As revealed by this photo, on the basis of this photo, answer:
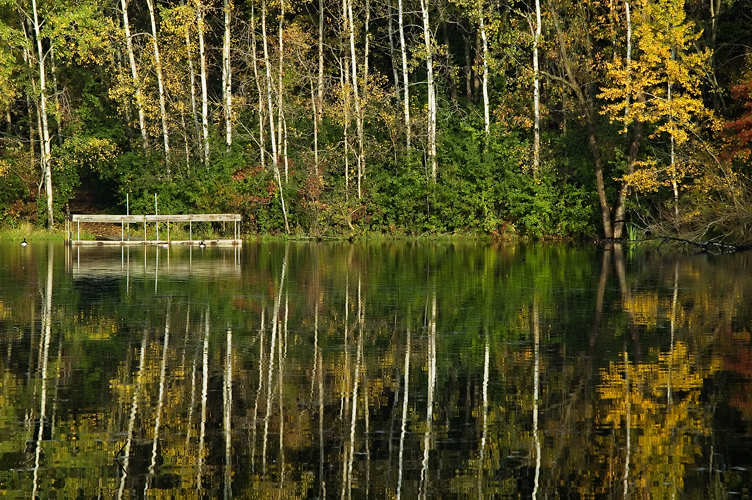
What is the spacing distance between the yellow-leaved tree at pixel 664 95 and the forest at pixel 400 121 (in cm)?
9

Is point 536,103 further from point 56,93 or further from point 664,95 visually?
point 56,93

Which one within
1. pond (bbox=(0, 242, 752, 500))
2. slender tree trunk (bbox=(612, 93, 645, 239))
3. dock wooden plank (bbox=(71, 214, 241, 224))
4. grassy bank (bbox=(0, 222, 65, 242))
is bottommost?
pond (bbox=(0, 242, 752, 500))

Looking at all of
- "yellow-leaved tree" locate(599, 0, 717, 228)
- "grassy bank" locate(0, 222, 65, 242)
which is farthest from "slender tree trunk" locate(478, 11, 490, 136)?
"grassy bank" locate(0, 222, 65, 242)

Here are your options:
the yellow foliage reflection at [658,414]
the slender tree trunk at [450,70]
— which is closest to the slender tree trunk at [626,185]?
the slender tree trunk at [450,70]

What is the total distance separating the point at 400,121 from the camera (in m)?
46.9

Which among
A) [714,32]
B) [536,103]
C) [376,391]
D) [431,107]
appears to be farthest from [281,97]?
[376,391]

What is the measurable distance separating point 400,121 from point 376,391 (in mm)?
36394

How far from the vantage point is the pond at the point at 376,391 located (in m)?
8.06

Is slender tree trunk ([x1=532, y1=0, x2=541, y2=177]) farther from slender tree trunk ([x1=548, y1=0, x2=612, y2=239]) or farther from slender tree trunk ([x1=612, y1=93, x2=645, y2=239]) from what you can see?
slender tree trunk ([x1=612, y1=93, x2=645, y2=239])

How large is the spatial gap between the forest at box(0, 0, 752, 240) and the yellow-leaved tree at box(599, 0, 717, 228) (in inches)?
3.4

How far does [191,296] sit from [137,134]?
3204cm

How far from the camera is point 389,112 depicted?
47.3 metres

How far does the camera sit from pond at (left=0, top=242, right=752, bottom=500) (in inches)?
317

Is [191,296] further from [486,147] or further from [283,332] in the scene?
[486,147]
